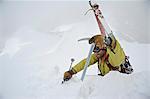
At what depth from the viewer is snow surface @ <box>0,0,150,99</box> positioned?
2.29 metres

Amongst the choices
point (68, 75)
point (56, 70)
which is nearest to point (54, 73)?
point (56, 70)

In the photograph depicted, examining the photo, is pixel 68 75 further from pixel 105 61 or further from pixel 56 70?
pixel 105 61

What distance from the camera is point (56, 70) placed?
230 cm

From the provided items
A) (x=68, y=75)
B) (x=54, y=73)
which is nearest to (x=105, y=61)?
(x=68, y=75)

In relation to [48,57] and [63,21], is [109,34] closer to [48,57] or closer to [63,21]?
[63,21]

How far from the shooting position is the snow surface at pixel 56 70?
90.1 inches

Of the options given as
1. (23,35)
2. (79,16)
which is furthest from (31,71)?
(79,16)

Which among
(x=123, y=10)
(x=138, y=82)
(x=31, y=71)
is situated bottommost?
(x=138, y=82)

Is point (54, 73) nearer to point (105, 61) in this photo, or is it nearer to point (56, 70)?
point (56, 70)

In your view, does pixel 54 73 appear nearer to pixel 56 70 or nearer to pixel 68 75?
pixel 56 70

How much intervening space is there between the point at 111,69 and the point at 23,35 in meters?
0.91

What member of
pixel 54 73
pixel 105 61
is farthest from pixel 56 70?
pixel 105 61

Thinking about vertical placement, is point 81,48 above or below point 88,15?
below

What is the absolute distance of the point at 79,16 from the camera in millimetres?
2340
